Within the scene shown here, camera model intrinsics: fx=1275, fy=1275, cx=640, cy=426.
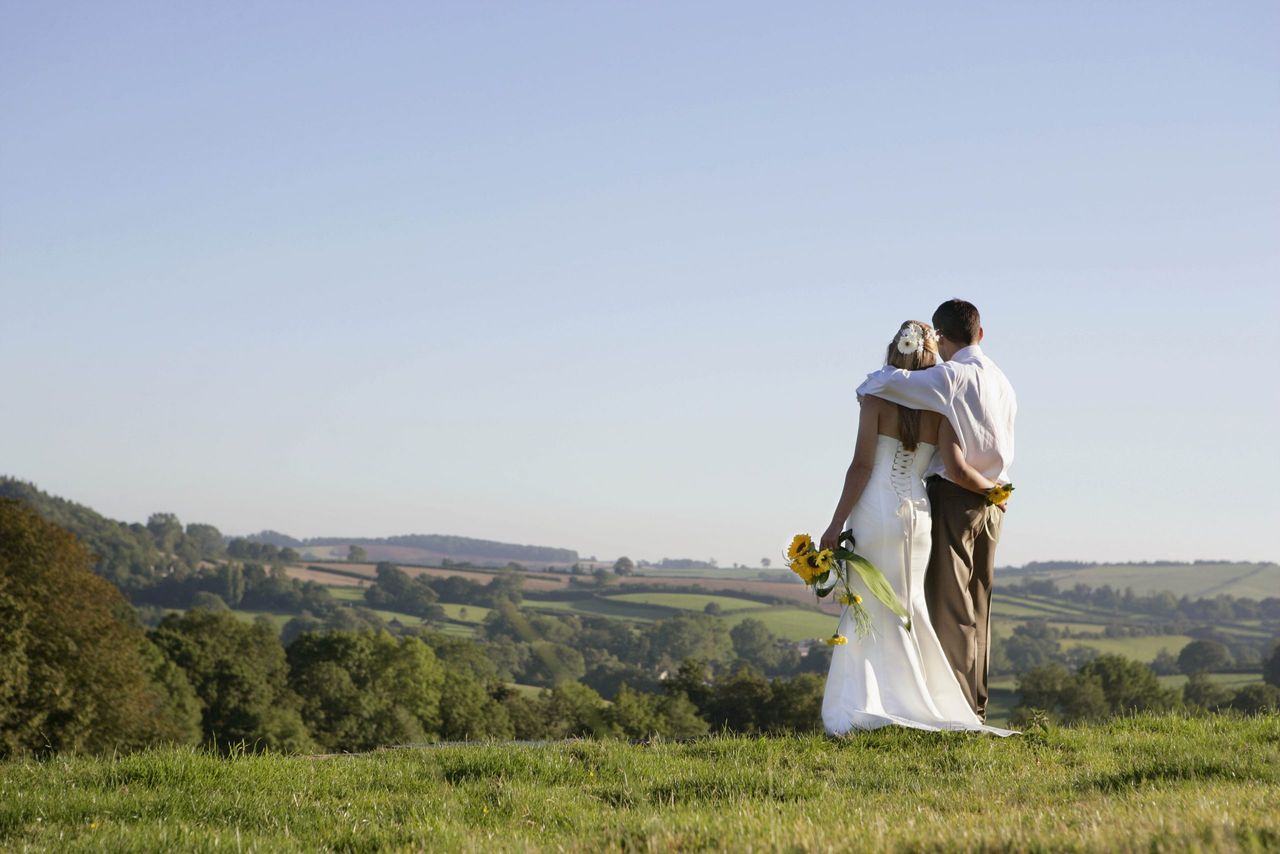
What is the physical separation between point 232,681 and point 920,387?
5795 cm

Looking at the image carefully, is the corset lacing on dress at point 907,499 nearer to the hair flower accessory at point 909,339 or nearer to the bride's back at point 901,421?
the bride's back at point 901,421

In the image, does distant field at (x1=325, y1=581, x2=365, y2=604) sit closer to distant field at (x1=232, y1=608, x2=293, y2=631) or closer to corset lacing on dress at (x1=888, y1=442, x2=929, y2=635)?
distant field at (x1=232, y1=608, x2=293, y2=631)

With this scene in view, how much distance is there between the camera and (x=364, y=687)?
72.2 m

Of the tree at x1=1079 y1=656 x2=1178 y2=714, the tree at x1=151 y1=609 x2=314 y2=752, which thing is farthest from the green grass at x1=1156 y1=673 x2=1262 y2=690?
the tree at x1=151 y1=609 x2=314 y2=752

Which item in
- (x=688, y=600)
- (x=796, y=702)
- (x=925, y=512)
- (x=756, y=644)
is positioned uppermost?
(x=925, y=512)

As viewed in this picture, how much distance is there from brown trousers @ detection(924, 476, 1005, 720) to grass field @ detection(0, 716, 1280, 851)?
1252 millimetres

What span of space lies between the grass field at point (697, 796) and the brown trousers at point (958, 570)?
4.11 ft

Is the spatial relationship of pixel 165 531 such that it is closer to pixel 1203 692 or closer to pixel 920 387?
pixel 1203 692

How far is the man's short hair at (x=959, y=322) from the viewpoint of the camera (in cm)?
1180

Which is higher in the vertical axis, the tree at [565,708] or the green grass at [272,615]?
the green grass at [272,615]

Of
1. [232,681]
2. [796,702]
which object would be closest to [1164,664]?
[796,702]

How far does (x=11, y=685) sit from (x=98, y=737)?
429cm

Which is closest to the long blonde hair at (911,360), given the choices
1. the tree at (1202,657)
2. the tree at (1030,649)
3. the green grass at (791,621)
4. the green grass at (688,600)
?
the tree at (1202,657)

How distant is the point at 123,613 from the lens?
63406mm
